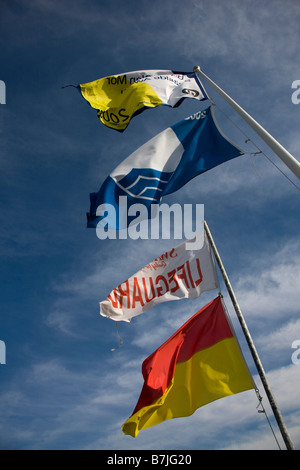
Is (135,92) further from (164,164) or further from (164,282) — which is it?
(164,282)

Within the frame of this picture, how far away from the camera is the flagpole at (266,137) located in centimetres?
644

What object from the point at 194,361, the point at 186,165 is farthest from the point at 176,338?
the point at 186,165

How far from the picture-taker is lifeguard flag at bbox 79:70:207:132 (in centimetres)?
1080

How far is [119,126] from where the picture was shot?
441 inches

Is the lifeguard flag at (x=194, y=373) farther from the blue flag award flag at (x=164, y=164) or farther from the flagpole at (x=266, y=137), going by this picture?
the flagpole at (x=266, y=137)

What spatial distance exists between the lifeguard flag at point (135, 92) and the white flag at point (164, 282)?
4.58 metres

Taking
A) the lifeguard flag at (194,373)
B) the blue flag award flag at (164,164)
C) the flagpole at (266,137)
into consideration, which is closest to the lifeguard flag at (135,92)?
the blue flag award flag at (164,164)

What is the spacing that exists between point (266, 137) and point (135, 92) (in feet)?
17.9

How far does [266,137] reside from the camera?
7.32 metres

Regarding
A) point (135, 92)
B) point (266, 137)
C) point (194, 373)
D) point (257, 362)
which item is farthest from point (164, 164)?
point (194, 373)

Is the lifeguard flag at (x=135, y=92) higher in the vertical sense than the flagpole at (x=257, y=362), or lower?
higher

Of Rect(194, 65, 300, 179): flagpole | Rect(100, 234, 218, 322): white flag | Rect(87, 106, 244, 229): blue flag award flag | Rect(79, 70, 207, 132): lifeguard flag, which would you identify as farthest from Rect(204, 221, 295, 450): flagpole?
Rect(79, 70, 207, 132): lifeguard flag

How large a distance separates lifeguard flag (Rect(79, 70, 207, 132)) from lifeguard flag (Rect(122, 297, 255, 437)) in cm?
640

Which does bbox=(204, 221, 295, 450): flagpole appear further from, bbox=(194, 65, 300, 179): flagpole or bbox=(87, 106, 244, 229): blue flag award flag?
bbox=(194, 65, 300, 179): flagpole
